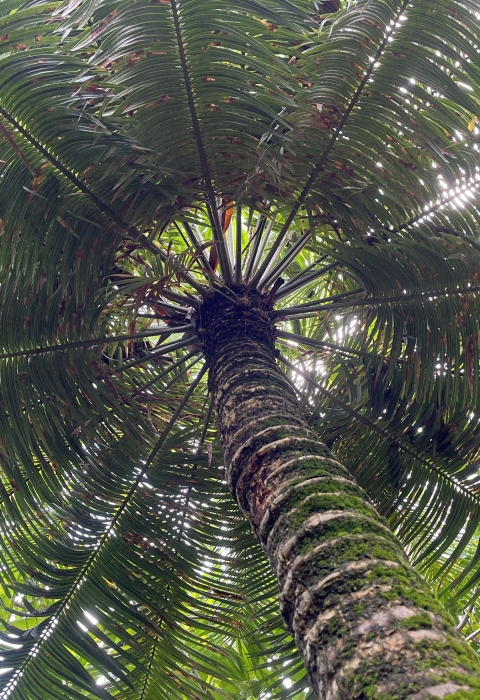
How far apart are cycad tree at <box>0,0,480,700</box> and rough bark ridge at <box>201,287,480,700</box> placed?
0.04ft

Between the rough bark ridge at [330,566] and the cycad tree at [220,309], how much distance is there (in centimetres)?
1

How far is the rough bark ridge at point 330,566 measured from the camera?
45.0 inches

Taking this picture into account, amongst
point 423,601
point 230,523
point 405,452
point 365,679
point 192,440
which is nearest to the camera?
point 365,679

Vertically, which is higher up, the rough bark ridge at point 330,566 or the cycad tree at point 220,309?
the cycad tree at point 220,309

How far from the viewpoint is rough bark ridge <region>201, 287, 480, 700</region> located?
3.75ft

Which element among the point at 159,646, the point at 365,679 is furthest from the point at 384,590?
the point at 159,646

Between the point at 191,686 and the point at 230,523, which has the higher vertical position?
the point at 230,523

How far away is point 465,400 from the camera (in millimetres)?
3021

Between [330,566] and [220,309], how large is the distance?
1.86 m

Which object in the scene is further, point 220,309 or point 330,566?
point 220,309

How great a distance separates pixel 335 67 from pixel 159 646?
8.95 feet

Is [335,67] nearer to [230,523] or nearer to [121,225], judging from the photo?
[121,225]

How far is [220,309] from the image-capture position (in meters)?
3.17

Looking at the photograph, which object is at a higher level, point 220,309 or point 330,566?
point 220,309
